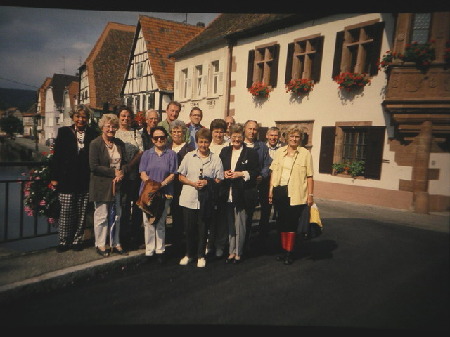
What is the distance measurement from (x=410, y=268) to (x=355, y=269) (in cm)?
57

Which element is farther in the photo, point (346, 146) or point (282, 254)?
point (346, 146)

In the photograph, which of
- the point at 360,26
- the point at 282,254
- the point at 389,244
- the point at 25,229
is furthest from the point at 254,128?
the point at 25,229

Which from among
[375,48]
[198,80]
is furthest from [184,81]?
[375,48]

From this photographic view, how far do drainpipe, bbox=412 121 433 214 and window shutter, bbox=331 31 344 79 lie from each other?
8918mm

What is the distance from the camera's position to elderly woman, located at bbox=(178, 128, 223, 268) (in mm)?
3828

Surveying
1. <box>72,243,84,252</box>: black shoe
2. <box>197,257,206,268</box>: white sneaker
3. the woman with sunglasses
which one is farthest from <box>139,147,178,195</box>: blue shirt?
<box>72,243,84,252</box>: black shoe

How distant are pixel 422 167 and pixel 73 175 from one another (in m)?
3.55

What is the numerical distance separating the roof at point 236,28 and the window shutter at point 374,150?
406 cm

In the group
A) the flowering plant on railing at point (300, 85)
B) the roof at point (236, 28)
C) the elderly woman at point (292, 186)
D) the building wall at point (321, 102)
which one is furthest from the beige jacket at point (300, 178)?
the flowering plant on railing at point (300, 85)

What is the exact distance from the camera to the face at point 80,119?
3.87 meters

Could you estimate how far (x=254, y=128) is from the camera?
4.41 metres

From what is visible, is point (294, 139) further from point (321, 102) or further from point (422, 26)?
point (321, 102)

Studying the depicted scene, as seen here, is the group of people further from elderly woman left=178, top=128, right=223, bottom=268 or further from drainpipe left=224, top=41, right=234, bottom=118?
drainpipe left=224, top=41, right=234, bottom=118

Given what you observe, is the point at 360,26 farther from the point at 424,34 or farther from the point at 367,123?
the point at 424,34
